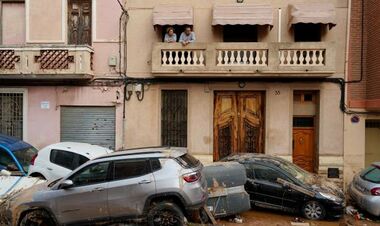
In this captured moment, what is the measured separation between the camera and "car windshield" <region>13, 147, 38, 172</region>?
11.3 meters

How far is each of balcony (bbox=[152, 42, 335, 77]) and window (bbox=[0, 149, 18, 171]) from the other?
217 inches

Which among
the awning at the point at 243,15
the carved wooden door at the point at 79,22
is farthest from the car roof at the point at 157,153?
the carved wooden door at the point at 79,22

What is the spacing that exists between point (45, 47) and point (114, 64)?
8.35 feet

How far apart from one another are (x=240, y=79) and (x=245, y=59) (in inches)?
39.3

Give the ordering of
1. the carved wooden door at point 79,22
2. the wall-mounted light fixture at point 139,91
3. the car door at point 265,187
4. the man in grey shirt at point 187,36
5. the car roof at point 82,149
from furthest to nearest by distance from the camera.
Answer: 1. the carved wooden door at point 79,22
2. the wall-mounted light fixture at point 139,91
3. the man in grey shirt at point 187,36
4. the car roof at point 82,149
5. the car door at point 265,187

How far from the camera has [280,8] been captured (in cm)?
1416

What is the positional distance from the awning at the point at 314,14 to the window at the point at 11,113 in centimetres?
1089

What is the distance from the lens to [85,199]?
25.8 feet

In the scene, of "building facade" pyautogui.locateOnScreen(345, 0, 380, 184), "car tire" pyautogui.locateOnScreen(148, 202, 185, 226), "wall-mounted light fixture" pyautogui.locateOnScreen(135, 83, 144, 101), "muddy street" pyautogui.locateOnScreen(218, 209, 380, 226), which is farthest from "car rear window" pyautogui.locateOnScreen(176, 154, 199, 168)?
"building facade" pyautogui.locateOnScreen(345, 0, 380, 184)

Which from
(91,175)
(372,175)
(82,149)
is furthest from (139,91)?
(372,175)

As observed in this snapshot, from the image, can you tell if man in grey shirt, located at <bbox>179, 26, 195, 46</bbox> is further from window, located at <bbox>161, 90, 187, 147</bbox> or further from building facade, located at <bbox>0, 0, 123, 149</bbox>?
building facade, located at <bbox>0, 0, 123, 149</bbox>

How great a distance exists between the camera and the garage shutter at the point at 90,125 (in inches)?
577

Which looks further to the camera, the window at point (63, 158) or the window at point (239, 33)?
the window at point (239, 33)

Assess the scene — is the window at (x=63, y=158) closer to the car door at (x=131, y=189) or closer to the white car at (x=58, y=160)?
the white car at (x=58, y=160)
